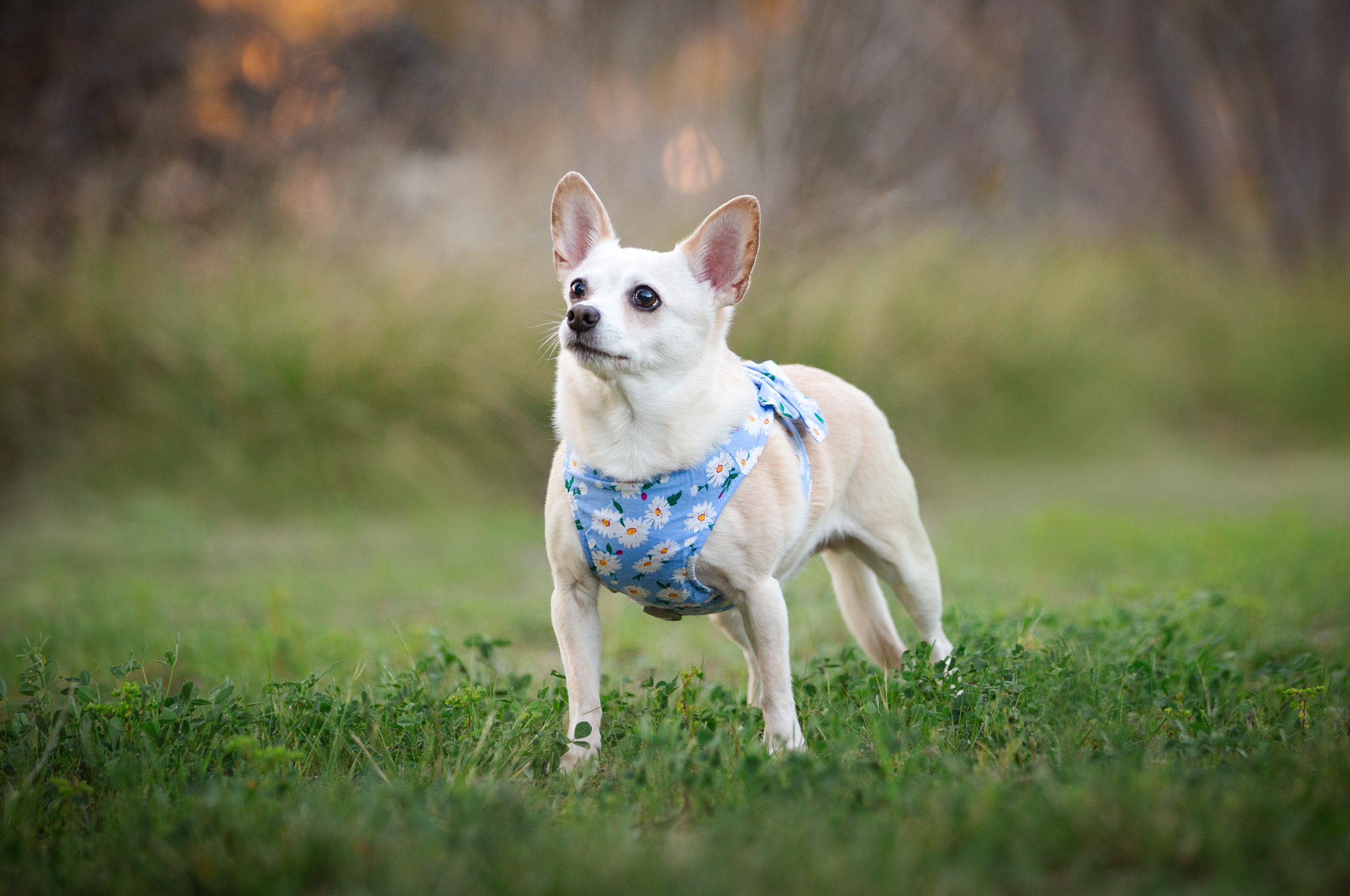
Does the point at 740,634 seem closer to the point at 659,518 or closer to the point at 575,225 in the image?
the point at 659,518

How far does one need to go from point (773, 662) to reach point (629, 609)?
2.58 metres

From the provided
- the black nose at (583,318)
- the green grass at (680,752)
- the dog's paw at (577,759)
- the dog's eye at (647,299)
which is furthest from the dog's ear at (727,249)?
the dog's paw at (577,759)

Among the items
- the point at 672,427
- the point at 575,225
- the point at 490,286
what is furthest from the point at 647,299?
the point at 490,286

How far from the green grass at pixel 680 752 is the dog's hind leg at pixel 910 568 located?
0.63 ft

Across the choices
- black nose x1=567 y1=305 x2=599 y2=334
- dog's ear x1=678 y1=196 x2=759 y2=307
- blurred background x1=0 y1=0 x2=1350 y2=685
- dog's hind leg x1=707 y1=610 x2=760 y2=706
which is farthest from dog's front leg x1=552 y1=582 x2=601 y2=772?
blurred background x1=0 y1=0 x2=1350 y2=685

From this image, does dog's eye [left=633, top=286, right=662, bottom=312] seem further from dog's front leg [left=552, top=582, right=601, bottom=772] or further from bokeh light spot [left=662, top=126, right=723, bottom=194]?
bokeh light spot [left=662, top=126, right=723, bottom=194]

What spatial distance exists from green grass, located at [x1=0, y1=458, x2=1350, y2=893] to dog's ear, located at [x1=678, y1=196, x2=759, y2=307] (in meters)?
1.16

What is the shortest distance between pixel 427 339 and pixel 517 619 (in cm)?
356

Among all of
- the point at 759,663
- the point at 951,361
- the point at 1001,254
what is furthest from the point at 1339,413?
the point at 759,663

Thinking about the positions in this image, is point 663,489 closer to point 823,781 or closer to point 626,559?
point 626,559

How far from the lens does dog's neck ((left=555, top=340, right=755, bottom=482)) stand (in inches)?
106

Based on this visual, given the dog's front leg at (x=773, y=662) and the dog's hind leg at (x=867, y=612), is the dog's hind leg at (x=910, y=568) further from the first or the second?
the dog's front leg at (x=773, y=662)

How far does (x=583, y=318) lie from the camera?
2609mm

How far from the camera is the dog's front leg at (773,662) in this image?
2664 mm
